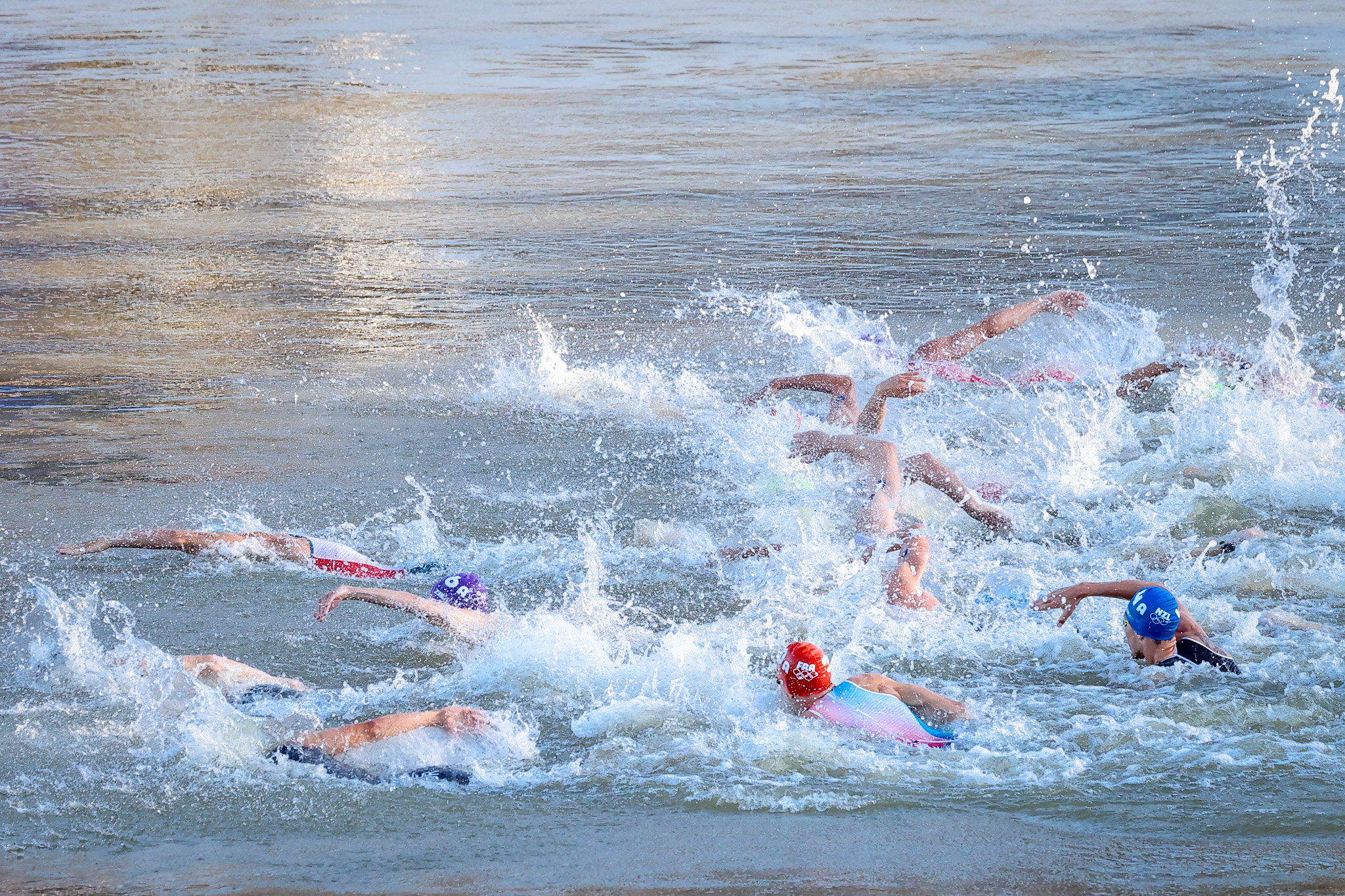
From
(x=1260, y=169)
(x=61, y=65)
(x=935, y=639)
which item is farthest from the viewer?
(x=61, y=65)

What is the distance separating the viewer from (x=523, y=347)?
1196 centimetres

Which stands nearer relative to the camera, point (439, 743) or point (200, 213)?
point (439, 743)

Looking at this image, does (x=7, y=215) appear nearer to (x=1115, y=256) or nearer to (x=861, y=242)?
(x=861, y=242)

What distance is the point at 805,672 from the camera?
621 cm

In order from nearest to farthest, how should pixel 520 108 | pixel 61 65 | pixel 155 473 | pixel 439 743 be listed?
1. pixel 439 743
2. pixel 155 473
3. pixel 520 108
4. pixel 61 65

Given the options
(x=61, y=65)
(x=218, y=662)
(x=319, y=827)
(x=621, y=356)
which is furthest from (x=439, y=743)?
(x=61, y=65)

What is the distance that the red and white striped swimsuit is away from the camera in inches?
309

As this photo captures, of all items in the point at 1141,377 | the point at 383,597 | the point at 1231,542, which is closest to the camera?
the point at 383,597

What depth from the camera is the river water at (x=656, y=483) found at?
562 cm

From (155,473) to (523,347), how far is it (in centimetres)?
365

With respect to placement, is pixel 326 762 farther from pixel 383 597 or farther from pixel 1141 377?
pixel 1141 377

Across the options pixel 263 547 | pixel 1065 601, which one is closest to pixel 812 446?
pixel 1065 601

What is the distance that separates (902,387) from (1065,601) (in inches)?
101

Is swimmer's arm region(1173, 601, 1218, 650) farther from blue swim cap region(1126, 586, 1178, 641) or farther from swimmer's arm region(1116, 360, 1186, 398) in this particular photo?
swimmer's arm region(1116, 360, 1186, 398)
